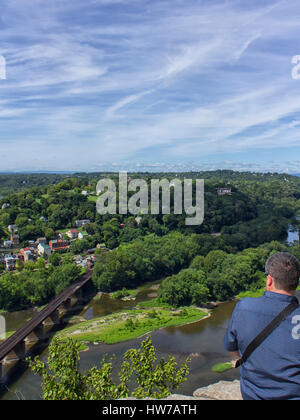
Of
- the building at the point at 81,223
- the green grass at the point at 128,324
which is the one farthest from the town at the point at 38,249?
the green grass at the point at 128,324

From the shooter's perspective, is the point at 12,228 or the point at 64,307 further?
the point at 12,228

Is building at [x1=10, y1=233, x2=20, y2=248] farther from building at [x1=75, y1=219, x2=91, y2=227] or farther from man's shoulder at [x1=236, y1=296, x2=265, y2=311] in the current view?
man's shoulder at [x1=236, y1=296, x2=265, y2=311]

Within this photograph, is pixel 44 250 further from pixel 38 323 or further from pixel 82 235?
pixel 38 323

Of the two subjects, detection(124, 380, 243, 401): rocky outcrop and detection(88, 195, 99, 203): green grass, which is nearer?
detection(124, 380, 243, 401): rocky outcrop

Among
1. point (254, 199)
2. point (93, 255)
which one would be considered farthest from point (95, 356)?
point (254, 199)

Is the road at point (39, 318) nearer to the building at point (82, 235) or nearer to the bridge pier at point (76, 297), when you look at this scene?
the bridge pier at point (76, 297)

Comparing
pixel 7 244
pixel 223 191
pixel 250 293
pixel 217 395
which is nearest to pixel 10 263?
pixel 7 244

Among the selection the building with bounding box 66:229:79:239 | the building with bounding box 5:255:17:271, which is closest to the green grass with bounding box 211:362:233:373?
the building with bounding box 5:255:17:271
